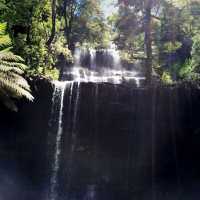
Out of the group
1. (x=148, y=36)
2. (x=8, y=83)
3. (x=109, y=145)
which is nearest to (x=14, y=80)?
(x=8, y=83)

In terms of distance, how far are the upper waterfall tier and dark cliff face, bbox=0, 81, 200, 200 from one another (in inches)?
427

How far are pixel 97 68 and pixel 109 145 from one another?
618 inches

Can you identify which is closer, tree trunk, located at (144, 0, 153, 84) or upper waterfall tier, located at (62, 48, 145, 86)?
tree trunk, located at (144, 0, 153, 84)

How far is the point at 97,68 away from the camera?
35219 mm

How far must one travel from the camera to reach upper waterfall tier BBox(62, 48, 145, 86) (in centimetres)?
3222

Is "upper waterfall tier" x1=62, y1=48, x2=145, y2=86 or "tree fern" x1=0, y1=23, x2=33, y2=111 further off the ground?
"tree fern" x1=0, y1=23, x2=33, y2=111

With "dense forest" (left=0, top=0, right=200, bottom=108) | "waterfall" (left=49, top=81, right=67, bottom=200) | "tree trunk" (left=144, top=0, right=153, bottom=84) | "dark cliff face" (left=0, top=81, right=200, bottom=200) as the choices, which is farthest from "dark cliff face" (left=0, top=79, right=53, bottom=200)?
"tree trunk" (left=144, top=0, right=153, bottom=84)

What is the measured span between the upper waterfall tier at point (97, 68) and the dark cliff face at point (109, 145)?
10.9 meters

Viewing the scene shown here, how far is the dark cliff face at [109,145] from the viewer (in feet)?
65.0

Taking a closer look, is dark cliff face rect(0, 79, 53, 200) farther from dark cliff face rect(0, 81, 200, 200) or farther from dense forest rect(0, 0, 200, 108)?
dense forest rect(0, 0, 200, 108)

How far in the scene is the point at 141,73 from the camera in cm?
3391

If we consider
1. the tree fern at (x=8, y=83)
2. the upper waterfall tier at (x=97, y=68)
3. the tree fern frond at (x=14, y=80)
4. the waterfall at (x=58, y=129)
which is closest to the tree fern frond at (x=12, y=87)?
the tree fern at (x=8, y=83)

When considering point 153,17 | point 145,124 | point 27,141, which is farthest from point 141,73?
point 27,141

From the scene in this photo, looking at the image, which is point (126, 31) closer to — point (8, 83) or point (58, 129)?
point (58, 129)
